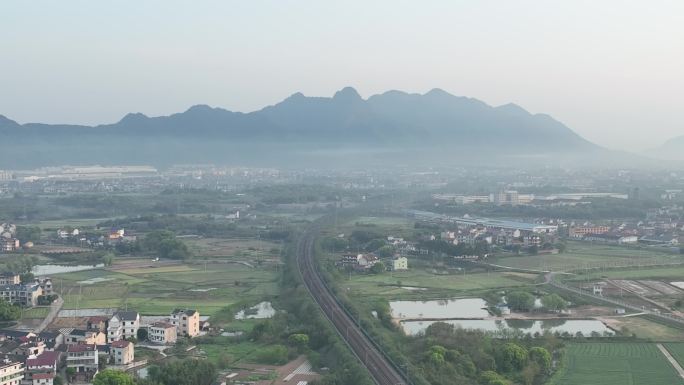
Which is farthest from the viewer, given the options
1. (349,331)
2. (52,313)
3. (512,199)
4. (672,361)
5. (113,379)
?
(512,199)

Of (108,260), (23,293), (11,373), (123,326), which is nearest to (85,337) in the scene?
(123,326)

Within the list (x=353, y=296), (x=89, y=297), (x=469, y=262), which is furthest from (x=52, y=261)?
(x=469, y=262)

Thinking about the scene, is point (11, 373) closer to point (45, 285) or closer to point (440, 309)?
point (45, 285)

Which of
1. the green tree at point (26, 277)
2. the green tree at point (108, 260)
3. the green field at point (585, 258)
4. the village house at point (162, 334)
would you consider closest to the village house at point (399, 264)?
the green field at point (585, 258)

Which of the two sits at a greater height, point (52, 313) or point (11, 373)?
point (11, 373)

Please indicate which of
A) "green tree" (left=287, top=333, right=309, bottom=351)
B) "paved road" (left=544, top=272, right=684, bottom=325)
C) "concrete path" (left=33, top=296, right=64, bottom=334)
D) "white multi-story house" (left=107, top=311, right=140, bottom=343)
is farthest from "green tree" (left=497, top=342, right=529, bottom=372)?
"concrete path" (left=33, top=296, right=64, bottom=334)

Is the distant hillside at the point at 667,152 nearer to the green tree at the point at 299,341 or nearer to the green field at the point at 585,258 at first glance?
the green field at the point at 585,258
